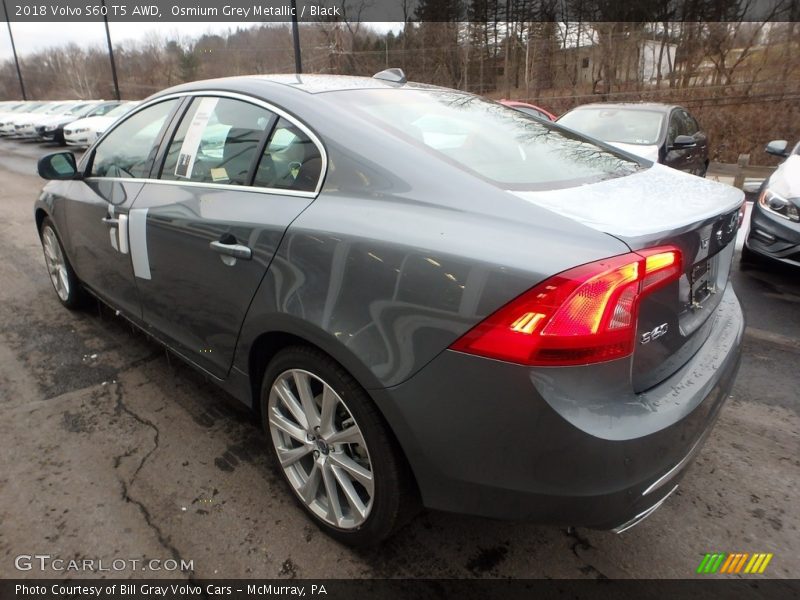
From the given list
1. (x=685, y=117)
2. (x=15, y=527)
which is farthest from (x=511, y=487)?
(x=685, y=117)

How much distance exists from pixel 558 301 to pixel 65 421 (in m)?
2.64

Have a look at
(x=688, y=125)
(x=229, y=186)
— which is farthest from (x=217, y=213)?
(x=688, y=125)

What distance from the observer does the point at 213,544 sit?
2.04 meters

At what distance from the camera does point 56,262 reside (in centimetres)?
413

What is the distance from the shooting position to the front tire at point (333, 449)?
172cm

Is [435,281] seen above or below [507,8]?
below

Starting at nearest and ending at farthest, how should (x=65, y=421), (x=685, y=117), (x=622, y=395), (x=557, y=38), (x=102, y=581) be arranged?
(x=622, y=395) → (x=102, y=581) → (x=65, y=421) → (x=685, y=117) → (x=557, y=38)

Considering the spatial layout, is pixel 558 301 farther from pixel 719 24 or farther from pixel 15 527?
pixel 719 24

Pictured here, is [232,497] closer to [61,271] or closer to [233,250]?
[233,250]

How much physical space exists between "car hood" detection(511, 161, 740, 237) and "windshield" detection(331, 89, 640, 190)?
0.33ft

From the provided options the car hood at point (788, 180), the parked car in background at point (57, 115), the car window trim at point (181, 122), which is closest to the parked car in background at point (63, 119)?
the parked car in background at point (57, 115)

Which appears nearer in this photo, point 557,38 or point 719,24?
point 719,24

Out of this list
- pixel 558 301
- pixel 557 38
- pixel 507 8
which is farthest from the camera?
pixel 507 8

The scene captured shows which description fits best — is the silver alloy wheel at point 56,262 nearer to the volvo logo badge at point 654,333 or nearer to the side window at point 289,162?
the side window at point 289,162
